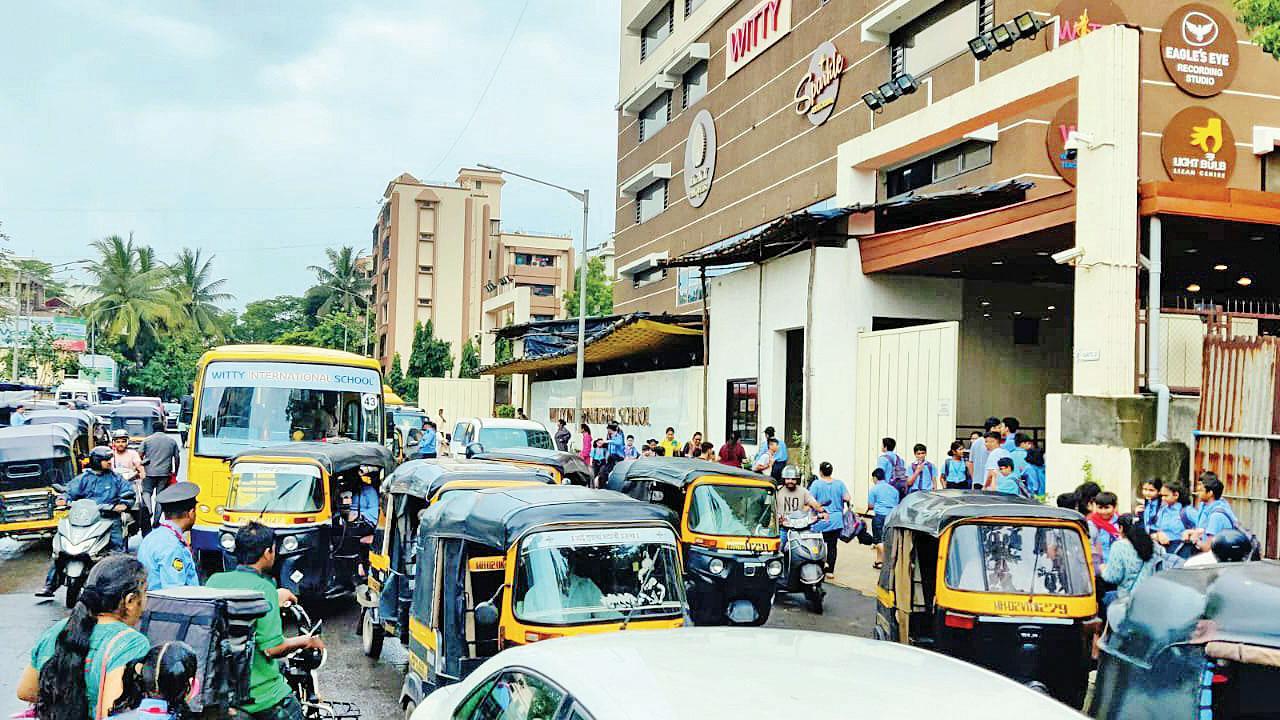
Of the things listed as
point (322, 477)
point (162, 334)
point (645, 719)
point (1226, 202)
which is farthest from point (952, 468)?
point (162, 334)

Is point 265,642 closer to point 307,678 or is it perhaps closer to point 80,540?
point 307,678

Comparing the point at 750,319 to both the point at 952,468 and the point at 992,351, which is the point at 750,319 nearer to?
the point at 992,351

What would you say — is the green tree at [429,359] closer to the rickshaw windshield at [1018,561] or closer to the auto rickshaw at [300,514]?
the auto rickshaw at [300,514]

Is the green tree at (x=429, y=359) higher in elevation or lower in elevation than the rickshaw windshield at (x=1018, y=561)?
higher

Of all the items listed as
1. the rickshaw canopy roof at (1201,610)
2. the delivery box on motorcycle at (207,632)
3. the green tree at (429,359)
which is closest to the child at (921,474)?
the rickshaw canopy roof at (1201,610)

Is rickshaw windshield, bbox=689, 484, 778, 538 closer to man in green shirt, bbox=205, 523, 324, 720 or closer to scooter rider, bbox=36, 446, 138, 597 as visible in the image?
man in green shirt, bbox=205, 523, 324, 720

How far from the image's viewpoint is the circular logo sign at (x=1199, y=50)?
24531 millimetres

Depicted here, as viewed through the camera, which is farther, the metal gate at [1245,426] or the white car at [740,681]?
the metal gate at [1245,426]

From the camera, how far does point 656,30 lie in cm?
4725

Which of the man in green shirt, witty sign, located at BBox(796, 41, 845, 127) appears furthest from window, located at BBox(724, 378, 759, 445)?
the man in green shirt

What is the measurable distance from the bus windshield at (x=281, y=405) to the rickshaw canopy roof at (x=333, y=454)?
10.6 ft

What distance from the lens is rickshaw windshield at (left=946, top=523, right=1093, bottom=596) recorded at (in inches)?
340

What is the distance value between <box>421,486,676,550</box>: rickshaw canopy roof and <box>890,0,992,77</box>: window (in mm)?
20858

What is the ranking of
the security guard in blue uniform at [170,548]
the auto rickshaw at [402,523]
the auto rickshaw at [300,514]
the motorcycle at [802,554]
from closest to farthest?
the security guard in blue uniform at [170,548], the auto rickshaw at [402,523], the auto rickshaw at [300,514], the motorcycle at [802,554]
